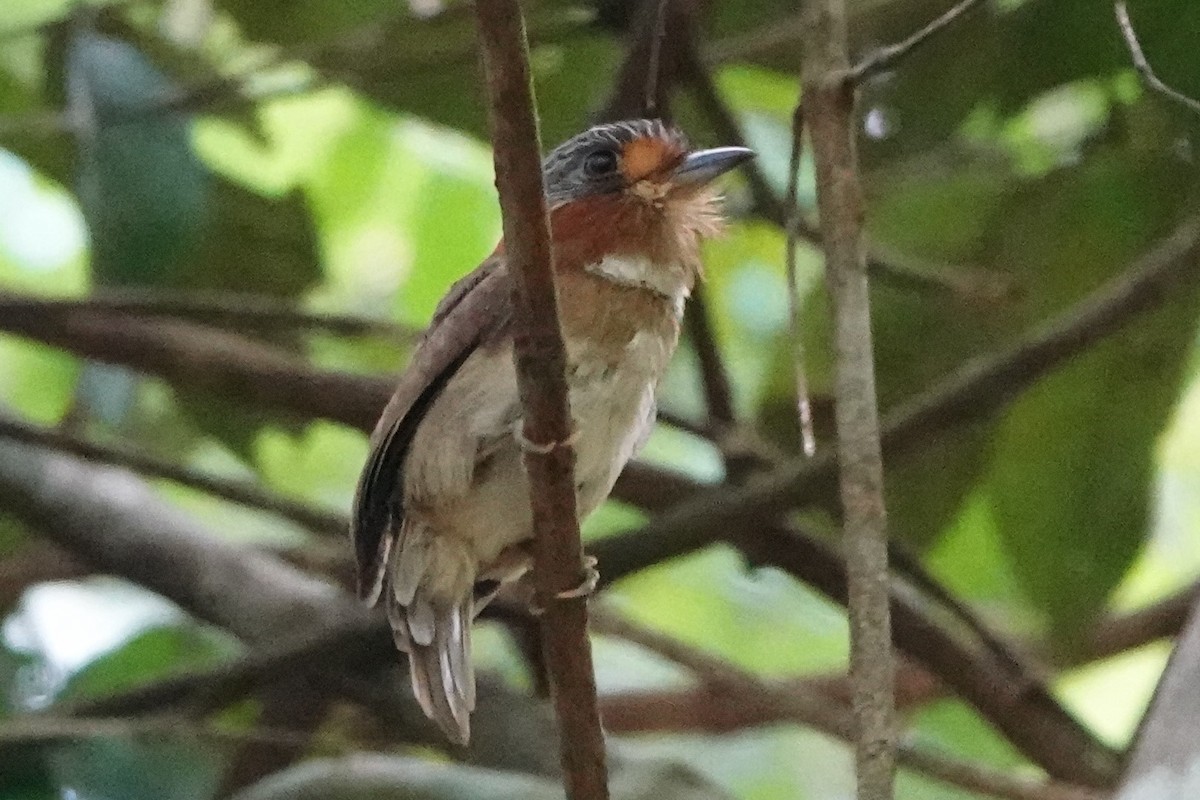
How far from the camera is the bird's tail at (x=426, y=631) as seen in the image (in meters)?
1.99

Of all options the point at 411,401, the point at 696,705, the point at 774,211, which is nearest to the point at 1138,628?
the point at 696,705

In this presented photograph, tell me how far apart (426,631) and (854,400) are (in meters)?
0.66

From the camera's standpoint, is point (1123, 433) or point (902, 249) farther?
point (902, 249)

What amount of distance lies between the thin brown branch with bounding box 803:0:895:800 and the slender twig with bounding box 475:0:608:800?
236mm

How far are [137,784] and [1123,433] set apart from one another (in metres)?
1.35

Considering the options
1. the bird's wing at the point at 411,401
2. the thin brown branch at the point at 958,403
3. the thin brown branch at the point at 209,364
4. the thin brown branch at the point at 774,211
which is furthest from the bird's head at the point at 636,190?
the thin brown branch at the point at 209,364

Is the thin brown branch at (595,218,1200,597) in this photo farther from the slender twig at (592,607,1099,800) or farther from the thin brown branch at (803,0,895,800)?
the thin brown branch at (803,0,895,800)

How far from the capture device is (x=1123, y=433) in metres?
2.40

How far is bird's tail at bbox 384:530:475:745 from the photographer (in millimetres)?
1992

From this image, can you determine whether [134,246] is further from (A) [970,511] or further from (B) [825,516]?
(A) [970,511]

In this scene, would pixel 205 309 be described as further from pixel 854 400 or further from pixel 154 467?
pixel 854 400

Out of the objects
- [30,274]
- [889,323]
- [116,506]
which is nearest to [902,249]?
[889,323]

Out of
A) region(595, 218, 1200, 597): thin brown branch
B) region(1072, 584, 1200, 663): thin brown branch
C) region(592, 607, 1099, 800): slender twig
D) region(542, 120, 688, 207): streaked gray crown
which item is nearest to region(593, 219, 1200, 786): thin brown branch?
region(595, 218, 1200, 597): thin brown branch

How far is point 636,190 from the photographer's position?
2.13 meters
